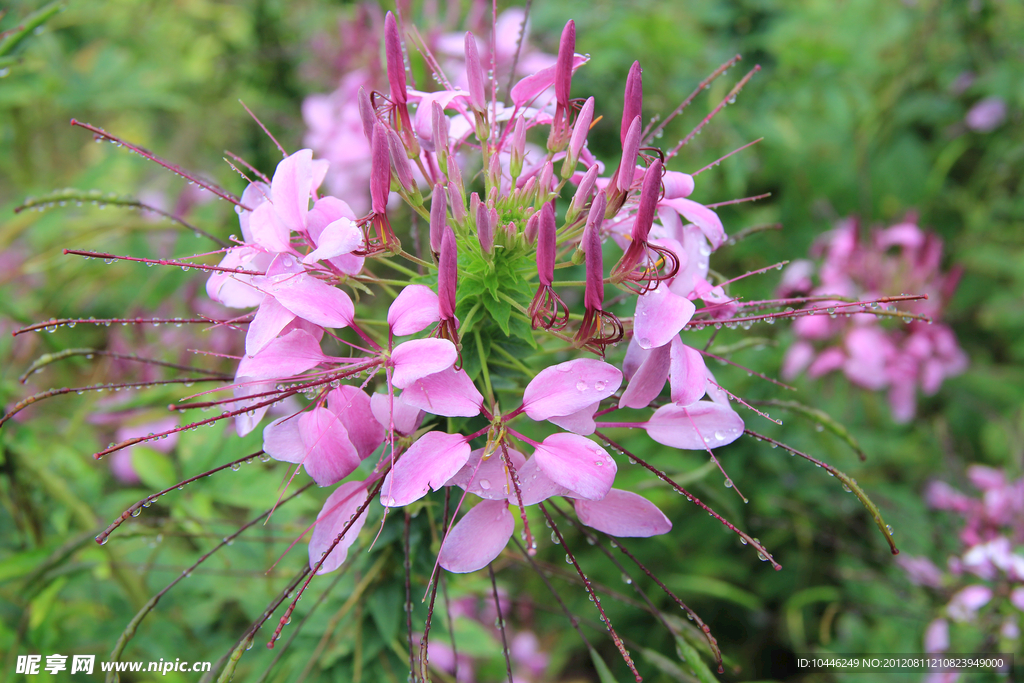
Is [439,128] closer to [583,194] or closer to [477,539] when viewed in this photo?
[583,194]

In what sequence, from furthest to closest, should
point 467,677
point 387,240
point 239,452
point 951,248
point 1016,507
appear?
point 951,248
point 467,677
point 1016,507
point 239,452
point 387,240

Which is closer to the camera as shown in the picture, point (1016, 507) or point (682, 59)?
point (1016, 507)

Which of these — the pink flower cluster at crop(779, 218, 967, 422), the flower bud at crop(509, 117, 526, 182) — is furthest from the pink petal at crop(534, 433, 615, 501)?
the pink flower cluster at crop(779, 218, 967, 422)

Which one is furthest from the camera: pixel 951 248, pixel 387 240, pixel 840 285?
pixel 951 248

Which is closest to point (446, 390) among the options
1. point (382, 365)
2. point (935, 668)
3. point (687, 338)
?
point (382, 365)

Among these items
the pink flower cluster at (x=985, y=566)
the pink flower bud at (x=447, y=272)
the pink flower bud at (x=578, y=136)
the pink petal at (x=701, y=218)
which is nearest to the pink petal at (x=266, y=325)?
the pink flower bud at (x=447, y=272)

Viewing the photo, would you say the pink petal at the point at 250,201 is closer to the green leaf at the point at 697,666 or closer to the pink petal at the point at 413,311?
the pink petal at the point at 413,311

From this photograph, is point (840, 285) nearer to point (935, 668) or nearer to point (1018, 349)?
point (1018, 349)

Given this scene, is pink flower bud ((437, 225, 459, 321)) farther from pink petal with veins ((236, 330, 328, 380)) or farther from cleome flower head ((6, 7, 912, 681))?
pink petal with veins ((236, 330, 328, 380))
